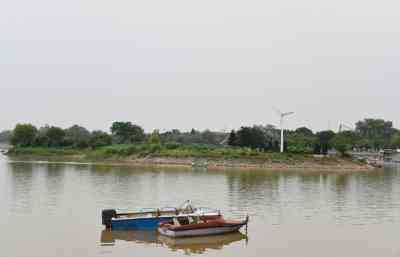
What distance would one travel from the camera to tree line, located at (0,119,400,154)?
117812mm

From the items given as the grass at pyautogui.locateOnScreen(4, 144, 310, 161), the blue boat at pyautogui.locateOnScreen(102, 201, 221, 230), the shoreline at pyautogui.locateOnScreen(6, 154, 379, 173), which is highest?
the grass at pyautogui.locateOnScreen(4, 144, 310, 161)

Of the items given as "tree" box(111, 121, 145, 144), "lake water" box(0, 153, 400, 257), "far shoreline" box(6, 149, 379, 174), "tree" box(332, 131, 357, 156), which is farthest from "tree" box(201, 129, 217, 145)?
"lake water" box(0, 153, 400, 257)

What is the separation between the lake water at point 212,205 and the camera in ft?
81.2

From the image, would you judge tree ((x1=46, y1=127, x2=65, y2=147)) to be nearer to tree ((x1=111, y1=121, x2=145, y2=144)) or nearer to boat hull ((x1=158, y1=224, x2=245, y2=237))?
tree ((x1=111, y1=121, x2=145, y2=144))

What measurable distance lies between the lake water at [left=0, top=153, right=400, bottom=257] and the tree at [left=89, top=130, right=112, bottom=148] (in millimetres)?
72703

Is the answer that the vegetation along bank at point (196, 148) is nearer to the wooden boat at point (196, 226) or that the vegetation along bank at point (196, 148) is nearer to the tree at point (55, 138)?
the tree at point (55, 138)

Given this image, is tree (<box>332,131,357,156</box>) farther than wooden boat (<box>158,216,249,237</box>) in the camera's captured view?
Yes

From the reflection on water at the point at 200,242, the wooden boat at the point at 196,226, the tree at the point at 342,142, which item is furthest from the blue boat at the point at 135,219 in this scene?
the tree at the point at 342,142

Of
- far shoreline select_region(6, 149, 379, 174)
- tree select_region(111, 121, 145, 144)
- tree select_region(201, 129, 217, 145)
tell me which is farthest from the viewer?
tree select_region(201, 129, 217, 145)

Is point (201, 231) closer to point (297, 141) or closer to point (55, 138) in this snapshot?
point (297, 141)

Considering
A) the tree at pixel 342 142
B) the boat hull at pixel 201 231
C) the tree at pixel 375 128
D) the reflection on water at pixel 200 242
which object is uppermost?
the tree at pixel 375 128

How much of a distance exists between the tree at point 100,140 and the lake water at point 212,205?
72.7m

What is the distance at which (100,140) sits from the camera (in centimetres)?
12800

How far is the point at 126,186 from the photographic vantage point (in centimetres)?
5203
